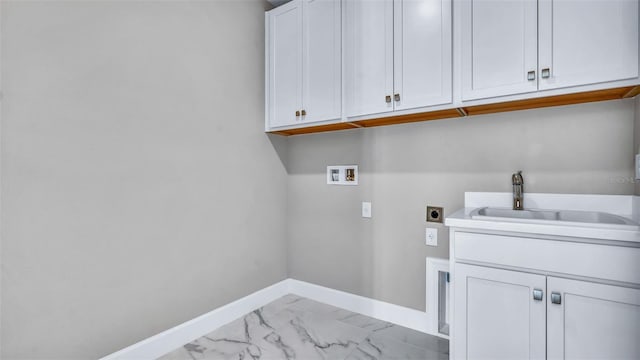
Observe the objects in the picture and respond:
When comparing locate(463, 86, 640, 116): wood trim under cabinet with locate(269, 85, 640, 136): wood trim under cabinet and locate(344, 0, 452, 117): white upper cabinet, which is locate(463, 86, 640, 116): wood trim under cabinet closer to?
locate(269, 85, 640, 136): wood trim under cabinet

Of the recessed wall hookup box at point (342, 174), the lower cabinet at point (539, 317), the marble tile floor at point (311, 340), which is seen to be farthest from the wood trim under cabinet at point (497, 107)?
the marble tile floor at point (311, 340)

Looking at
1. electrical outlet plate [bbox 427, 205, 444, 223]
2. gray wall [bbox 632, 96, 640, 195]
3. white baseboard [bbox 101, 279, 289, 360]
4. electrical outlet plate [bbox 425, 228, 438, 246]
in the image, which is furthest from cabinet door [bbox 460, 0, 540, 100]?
white baseboard [bbox 101, 279, 289, 360]

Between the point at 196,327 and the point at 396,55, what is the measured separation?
2.12 metres

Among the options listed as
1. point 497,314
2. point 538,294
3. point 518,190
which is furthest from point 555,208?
point 497,314

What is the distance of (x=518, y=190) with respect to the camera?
1754 mm

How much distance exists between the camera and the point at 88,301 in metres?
1.57

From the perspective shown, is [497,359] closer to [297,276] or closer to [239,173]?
[297,276]

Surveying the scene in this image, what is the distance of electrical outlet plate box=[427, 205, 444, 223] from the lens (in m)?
2.05

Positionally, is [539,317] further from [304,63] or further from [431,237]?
[304,63]

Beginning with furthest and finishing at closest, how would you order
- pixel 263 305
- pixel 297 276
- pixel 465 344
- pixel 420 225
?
pixel 297 276 → pixel 263 305 → pixel 420 225 → pixel 465 344

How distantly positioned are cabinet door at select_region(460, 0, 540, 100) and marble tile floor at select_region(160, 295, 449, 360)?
1.50 m

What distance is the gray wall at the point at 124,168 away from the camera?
139 cm

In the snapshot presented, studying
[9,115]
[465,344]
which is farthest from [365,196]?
[9,115]

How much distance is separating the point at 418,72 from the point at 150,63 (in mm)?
1549
